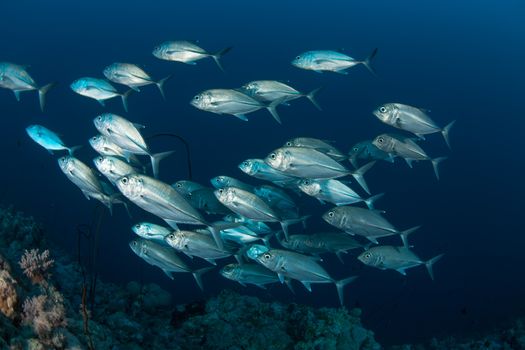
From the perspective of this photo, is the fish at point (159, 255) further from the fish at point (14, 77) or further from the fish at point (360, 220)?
the fish at point (14, 77)

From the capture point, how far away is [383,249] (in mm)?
5848

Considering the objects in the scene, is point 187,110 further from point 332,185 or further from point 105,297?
point 332,185

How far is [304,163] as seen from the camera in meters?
5.03

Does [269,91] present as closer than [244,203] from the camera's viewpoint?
No

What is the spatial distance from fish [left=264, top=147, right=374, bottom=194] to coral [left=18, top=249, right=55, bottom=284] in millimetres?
2647

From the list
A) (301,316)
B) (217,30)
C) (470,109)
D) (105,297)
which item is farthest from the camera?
(217,30)

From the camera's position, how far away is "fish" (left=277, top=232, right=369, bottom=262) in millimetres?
6109

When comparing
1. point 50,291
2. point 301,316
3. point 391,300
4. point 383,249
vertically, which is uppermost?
point 383,249

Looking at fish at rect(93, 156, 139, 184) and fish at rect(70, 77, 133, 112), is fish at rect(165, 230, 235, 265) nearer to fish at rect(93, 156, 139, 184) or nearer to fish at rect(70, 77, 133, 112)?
fish at rect(93, 156, 139, 184)

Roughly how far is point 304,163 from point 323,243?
1.65 m

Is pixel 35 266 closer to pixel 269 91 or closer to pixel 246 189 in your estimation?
pixel 246 189

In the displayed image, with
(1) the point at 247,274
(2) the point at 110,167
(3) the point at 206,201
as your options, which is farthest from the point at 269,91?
(1) the point at 247,274

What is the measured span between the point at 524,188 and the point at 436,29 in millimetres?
49338

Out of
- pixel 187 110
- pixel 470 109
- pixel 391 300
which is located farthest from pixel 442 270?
pixel 470 109
